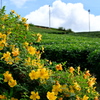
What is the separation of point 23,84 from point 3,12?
1500mm

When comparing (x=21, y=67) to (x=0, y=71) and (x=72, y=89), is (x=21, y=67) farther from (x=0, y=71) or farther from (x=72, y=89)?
(x=72, y=89)

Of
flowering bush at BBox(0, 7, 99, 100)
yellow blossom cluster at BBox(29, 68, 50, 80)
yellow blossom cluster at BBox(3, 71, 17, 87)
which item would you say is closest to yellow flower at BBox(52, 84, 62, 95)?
flowering bush at BBox(0, 7, 99, 100)

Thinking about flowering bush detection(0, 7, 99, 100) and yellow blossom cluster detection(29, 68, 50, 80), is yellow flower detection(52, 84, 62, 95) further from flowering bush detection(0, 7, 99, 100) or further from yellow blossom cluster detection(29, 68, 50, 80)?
yellow blossom cluster detection(29, 68, 50, 80)

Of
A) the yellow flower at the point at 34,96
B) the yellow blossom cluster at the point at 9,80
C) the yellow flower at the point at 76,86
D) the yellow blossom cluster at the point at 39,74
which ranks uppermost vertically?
the yellow blossom cluster at the point at 39,74

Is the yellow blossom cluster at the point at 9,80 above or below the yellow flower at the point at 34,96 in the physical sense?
above

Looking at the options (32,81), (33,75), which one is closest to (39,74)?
(33,75)

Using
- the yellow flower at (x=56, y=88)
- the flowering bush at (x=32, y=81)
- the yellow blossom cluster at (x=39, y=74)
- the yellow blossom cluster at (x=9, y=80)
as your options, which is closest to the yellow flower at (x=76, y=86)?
the flowering bush at (x=32, y=81)

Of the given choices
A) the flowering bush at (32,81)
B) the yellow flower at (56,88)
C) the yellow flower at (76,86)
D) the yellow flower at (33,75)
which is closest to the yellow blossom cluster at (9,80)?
the flowering bush at (32,81)

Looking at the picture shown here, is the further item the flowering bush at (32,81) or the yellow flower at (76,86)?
the yellow flower at (76,86)

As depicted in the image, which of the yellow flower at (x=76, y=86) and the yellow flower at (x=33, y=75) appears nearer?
the yellow flower at (x=33, y=75)

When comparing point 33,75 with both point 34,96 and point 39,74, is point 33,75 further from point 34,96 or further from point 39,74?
point 34,96

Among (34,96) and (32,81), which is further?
(32,81)

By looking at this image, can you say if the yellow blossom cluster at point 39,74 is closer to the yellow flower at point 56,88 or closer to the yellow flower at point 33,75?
the yellow flower at point 33,75

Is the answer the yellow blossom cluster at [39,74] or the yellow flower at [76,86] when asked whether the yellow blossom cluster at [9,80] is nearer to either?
the yellow blossom cluster at [39,74]
